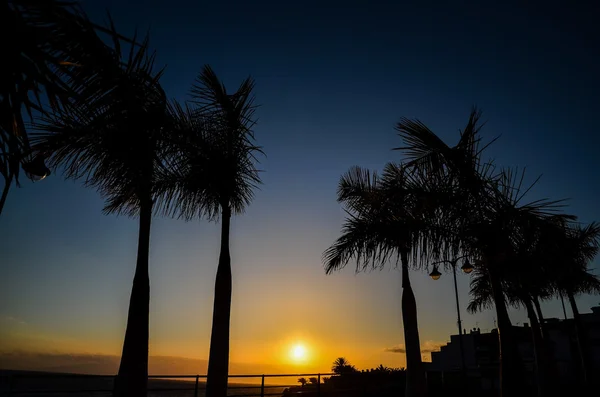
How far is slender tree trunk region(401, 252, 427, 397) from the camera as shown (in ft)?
34.6

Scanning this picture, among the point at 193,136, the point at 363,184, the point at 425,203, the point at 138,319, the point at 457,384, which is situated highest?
the point at 363,184

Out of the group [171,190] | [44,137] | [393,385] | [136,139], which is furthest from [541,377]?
[44,137]

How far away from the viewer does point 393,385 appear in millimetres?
19109

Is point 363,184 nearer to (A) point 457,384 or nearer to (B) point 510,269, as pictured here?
(B) point 510,269

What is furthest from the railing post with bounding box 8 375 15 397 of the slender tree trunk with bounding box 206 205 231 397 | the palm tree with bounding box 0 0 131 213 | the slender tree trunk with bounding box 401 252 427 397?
the slender tree trunk with bounding box 401 252 427 397

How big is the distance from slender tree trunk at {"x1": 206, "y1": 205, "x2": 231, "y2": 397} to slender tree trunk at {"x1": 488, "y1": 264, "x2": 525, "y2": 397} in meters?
4.69

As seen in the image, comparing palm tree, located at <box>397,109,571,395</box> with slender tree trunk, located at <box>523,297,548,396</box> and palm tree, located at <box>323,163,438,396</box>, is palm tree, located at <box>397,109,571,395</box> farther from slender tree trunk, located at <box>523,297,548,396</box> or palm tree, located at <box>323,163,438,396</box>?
slender tree trunk, located at <box>523,297,548,396</box>

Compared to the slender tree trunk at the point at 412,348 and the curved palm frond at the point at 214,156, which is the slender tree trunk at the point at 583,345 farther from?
the curved palm frond at the point at 214,156

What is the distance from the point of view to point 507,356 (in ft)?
20.1

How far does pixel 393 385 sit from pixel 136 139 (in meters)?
18.2

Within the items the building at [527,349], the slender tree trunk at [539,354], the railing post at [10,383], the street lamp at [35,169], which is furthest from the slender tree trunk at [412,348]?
the building at [527,349]

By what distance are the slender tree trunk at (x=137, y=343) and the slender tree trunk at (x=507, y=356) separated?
18.0 ft

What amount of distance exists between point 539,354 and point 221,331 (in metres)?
12.8

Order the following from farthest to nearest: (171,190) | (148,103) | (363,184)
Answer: (363,184)
(171,190)
(148,103)
